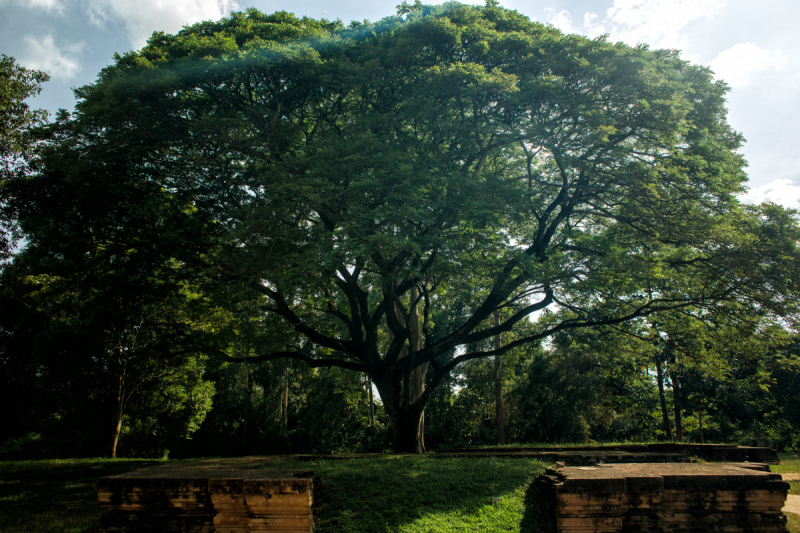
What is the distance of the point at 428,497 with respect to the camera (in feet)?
20.8

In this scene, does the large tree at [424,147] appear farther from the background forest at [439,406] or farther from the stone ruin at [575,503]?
the background forest at [439,406]

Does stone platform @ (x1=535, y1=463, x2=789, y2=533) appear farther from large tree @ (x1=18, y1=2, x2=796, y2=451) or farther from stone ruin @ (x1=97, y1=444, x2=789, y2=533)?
large tree @ (x1=18, y1=2, x2=796, y2=451)

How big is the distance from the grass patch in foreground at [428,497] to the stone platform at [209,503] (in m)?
0.65

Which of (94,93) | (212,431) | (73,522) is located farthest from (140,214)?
(212,431)

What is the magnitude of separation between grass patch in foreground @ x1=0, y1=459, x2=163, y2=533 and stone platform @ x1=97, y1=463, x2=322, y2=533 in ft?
3.54

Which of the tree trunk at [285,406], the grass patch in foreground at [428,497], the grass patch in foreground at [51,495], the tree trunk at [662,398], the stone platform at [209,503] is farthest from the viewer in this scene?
the tree trunk at [285,406]

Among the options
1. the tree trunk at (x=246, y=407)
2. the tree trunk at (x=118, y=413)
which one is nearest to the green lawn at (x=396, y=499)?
the tree trunk at (x=118, y=413)

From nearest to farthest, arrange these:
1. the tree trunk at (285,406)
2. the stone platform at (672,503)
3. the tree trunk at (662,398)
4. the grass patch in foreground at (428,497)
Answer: the stone platform at (672,503), the grass patch in foreground at (428,497), the tree trunk at (662,398), the tree trunk at (285,406)

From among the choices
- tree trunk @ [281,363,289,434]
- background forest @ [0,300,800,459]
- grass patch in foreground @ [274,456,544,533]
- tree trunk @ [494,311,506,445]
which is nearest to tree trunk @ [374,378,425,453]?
grass patch in foreground @ [274,456,544,533]

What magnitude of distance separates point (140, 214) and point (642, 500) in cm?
1168

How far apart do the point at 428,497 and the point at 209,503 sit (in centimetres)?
291

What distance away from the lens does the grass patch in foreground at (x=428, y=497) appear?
5438 millimetres

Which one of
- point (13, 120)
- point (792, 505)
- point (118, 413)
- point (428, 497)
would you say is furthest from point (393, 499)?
point (118, 413)

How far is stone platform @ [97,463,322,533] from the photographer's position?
496 centimetres
